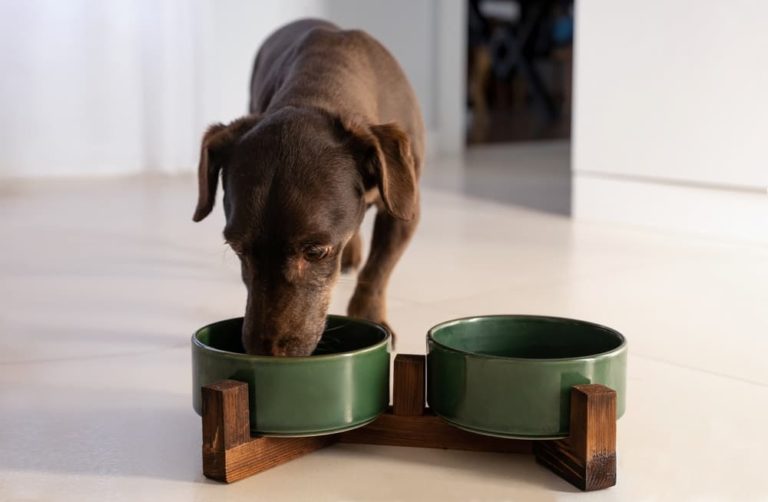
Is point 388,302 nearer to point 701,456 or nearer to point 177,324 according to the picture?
point 177,324

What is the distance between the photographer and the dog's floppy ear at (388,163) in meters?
1.78

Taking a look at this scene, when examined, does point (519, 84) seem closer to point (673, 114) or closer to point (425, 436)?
point (673, 114)

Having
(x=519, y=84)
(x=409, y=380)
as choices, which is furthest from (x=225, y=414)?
(x=519, y=84)

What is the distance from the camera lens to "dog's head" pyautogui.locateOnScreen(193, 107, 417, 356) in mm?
1576

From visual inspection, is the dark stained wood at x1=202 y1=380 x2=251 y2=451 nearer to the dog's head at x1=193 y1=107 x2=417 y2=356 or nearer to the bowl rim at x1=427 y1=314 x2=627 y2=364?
the dog's head at x1=193 y1=107 x2=417 y2=356

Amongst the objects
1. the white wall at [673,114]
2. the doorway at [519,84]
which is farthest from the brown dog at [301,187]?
the doorway at [519,84]

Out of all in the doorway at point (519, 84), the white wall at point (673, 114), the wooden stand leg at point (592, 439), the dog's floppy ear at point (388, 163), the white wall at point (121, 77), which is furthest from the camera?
the doorway at point (519, 84)

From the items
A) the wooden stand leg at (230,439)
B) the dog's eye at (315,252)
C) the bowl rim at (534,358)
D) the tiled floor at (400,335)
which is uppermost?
the dog's eye at (315,252)

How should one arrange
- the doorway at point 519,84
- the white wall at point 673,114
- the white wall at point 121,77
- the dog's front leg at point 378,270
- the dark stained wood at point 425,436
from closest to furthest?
the dark stained wood at point 425,436
the dog's front leg at point 378,270
the white wall at point 673,114
the white wall at point 121,77
the doorway at point 519,84

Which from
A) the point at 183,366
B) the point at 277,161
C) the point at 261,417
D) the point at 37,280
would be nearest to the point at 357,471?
the point at 261,417

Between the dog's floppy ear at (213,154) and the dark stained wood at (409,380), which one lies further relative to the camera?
the dog's floppy ear at (213,154)

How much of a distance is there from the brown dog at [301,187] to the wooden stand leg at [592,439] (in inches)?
17.0

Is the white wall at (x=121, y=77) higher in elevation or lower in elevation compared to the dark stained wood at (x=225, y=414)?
higher

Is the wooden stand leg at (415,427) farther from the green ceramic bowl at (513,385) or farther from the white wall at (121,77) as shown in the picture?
the white wall at (121,77)
